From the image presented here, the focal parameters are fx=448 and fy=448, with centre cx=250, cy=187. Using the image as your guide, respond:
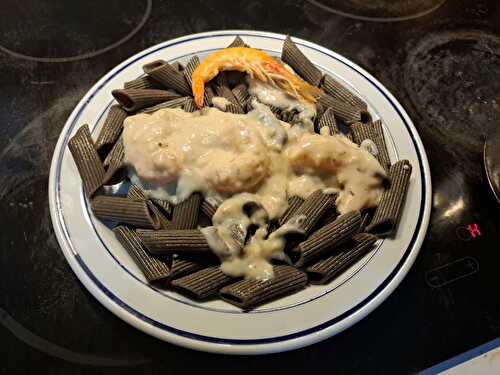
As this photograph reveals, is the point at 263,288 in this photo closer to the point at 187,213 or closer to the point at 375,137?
the point at 187,213

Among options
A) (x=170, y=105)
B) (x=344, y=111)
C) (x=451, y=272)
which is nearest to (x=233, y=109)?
(x=170, y=105)

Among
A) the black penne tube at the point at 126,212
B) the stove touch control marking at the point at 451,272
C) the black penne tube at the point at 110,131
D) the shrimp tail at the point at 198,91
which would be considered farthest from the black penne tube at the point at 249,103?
the stove touch control marking at the point at 451,272

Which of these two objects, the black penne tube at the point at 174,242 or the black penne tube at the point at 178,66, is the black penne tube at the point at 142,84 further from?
the black penne tube at the point at 174,242

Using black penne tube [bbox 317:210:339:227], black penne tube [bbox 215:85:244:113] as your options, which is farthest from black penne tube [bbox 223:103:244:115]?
black penne tube [bbox 317:210:339:227]

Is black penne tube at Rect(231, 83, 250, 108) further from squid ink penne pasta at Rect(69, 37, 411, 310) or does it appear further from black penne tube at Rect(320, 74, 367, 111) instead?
black penne tube at Rect(320, 74, 367, 111)

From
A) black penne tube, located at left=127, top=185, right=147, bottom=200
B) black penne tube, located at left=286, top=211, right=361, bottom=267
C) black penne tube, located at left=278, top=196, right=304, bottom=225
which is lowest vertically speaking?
black penne tube, located at left=286, top=211, right=361, bottom=267

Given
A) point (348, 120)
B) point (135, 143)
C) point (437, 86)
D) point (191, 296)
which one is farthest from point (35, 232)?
point (437, 86)
